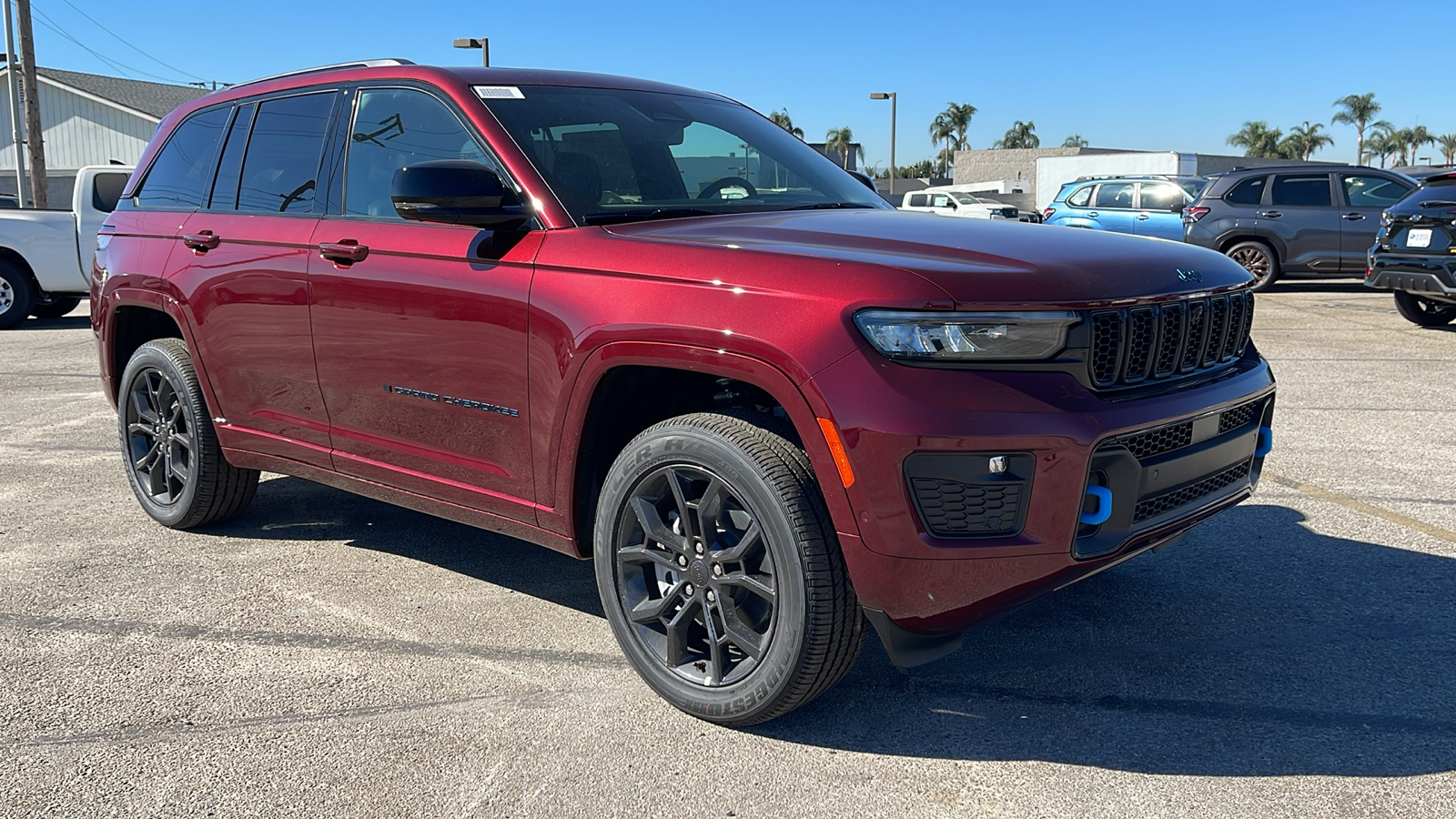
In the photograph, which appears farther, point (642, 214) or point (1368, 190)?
point (1368, 190)

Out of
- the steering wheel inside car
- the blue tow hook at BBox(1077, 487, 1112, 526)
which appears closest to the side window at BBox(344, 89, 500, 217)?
the steering wheel inside car

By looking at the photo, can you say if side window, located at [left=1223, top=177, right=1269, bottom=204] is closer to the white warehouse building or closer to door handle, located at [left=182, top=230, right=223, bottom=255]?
door handle, located at [left=182, top=230, right=223, bottom=255]

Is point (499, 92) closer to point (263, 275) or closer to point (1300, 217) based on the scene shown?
point (263, 275)

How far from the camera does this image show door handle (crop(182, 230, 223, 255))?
14.9 feet

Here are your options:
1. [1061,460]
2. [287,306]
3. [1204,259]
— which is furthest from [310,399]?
[1204,259]

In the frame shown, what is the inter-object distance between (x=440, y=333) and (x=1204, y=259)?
7.39 feet

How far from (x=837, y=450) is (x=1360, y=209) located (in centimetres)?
1523

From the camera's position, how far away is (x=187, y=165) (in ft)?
16.4

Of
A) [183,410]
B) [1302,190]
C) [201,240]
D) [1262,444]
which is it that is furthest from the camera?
[1302,190]

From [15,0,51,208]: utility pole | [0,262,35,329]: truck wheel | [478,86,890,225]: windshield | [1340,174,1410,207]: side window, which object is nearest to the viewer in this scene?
[478,86,890,225]: windshield

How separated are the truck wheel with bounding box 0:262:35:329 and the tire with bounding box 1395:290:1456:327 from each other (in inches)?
571

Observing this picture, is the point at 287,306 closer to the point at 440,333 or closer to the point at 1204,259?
the point at 440,333

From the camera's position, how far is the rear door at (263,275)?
4195 millimetres

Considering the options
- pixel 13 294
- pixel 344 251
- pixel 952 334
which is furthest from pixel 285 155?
pixel 13 294
